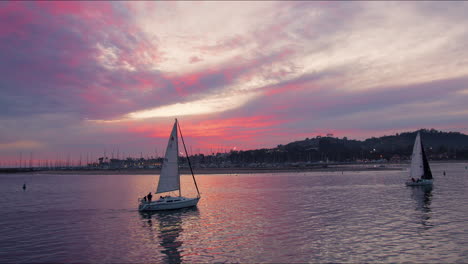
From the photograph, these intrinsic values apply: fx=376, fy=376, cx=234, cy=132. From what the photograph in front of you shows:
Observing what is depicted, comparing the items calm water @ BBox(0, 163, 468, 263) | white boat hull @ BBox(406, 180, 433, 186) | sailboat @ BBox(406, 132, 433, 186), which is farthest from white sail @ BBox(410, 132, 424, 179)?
calm water @ BBox(0, 163, 468, 263)

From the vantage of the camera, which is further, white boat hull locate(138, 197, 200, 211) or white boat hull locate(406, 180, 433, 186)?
white boat hull locate(406, 180, 433, 186)

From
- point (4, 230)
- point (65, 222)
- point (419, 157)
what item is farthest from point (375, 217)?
point (419, 157)

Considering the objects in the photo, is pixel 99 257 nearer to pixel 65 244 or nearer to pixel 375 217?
pixel 65 244

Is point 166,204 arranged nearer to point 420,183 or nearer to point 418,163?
point 420,183

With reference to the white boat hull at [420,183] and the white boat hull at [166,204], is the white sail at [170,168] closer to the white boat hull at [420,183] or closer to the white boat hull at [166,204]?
the white boat hull at [166,204]

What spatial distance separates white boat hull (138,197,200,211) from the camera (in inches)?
1941

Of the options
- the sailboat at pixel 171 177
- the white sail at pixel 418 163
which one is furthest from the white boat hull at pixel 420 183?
the sailboat at pixel 171 177

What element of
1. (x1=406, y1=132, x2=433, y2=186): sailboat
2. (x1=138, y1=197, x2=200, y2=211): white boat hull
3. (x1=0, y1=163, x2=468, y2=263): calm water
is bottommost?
(x1=0, y1=163, x2=468, y2=263): calm water

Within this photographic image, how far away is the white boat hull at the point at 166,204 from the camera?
1941 inches

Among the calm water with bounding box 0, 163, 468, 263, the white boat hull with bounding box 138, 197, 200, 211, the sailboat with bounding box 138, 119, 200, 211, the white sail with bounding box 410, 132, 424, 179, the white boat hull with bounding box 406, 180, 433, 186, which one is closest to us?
the calm water with bounding box 0, 163, 468, 263

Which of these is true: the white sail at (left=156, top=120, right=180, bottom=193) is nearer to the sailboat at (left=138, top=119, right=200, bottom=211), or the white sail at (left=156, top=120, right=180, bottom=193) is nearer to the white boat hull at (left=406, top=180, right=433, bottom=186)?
the sailboat at (left=138, top=119, right=200, bottom=211)

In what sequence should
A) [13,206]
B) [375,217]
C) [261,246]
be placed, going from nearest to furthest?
[261,246] → [375,217] → [13,206]

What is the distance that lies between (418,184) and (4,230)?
75719 millimetres

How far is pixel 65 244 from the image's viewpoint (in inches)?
1229
